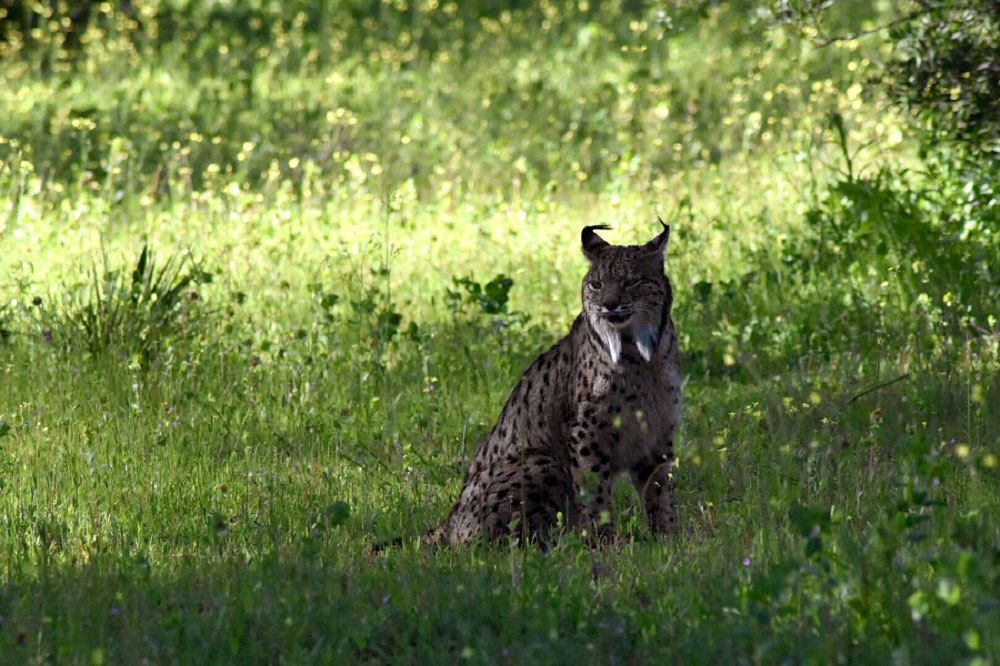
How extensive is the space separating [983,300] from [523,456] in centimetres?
381

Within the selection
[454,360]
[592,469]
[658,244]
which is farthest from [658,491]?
[454,360]

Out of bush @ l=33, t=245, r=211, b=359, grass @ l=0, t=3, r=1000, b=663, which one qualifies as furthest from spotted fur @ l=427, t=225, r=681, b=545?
bush @ l=33, t=245, r=211, b=359

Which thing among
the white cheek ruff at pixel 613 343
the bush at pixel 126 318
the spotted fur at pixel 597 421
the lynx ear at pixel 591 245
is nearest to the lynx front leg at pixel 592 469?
the spotted fur at pixel 597 421

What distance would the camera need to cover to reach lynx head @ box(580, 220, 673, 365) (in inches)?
272

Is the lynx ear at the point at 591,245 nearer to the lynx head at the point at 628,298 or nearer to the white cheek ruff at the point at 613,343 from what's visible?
the lynx head at the point at 628,298

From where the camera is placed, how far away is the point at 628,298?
691 centimetres

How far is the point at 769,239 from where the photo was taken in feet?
36.9

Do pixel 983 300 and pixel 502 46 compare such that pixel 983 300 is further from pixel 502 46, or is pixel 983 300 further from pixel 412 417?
pixel 502 46

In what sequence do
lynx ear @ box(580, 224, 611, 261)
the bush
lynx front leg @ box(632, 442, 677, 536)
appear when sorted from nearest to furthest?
lynx front leg @ box(632, 442, 677, 536), lynx ear @ box(580, 224, 611, 261), the bush

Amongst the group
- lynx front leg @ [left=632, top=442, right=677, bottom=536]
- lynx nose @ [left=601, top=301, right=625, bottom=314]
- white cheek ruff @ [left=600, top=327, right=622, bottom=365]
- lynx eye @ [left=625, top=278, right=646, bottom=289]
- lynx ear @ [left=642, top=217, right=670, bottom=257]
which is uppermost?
lynx ear @ [left=642, top=217, right=670, bottom=257]

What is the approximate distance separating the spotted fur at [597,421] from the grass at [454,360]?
27cm

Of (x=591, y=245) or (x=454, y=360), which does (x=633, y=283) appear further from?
(x=454, y=360)

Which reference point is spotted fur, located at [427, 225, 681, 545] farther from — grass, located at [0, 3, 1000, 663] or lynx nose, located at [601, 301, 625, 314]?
grass, located at [0, 3, 1000, 663]

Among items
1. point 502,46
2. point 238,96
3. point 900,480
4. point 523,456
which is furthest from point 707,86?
point 900,480
